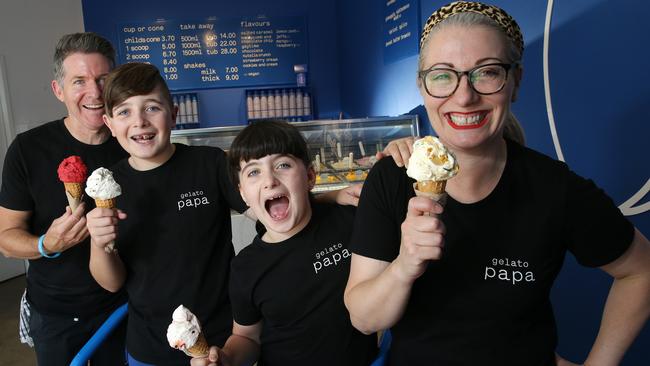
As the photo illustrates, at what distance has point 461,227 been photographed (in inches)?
44.0

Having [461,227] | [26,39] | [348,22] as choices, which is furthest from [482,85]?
[26,39]

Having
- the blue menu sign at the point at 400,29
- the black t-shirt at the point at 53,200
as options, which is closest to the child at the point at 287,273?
the black t-shirt at the point at 53,200

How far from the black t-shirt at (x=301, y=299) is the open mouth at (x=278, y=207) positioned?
0.29 feet

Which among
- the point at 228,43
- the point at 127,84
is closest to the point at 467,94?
the point at 127,84

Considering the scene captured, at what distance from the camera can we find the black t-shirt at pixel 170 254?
1.63 metres

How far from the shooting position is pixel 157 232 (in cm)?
166

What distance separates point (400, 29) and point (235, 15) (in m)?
3.28

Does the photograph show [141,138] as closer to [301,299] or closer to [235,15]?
[301,299]

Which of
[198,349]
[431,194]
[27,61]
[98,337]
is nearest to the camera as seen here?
[431,194]

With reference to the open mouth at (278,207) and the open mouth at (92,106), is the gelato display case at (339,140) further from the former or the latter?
the open mouth at (278,207)

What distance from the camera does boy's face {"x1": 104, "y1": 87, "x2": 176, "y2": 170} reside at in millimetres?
1604

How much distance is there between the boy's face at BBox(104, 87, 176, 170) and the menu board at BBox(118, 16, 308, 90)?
17.4 feet

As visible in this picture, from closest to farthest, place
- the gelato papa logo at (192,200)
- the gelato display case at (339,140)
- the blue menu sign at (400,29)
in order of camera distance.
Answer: the gelato papa logo at (192,200), the gelato display case at (339,140), the blue menu sign at (400,29)

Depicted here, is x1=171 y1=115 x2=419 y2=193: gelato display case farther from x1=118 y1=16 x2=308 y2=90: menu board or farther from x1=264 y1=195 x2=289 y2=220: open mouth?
x1=118 y1=16 x2=308 y2=90: menu board
